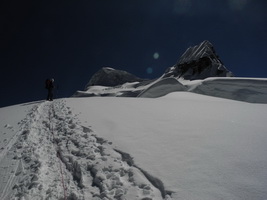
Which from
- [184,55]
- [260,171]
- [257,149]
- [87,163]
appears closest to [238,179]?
[260,171]

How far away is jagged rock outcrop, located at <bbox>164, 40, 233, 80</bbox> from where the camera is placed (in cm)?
13500

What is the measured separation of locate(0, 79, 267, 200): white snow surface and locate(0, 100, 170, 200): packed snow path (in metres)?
0.02

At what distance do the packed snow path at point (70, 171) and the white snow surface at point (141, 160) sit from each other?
2cm

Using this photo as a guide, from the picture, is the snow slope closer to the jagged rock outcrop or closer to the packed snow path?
the packed snow path

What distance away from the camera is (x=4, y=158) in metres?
5.36

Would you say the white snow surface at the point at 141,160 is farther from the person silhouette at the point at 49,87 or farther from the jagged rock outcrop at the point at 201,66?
the jagged rock outcrop at the point at 201,66

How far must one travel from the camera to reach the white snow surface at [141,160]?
145 inches

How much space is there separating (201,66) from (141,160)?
483 feet

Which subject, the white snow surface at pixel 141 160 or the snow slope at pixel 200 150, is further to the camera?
the white snow surface at pixel 141 160

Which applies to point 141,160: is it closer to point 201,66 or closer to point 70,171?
point 70,171

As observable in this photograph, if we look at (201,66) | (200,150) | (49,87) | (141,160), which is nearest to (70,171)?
(141,160)

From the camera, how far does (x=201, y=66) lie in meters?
142

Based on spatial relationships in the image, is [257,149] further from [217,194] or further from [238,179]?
[217,194]

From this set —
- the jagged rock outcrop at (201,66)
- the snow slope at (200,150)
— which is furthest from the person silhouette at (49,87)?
the jagged rock outcrop at (201,66)
